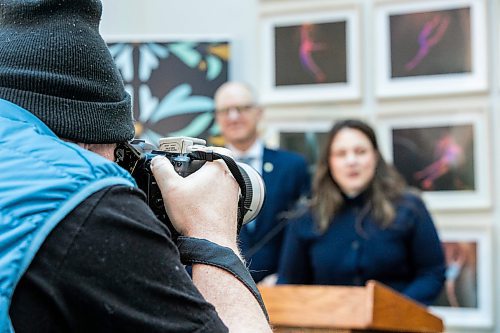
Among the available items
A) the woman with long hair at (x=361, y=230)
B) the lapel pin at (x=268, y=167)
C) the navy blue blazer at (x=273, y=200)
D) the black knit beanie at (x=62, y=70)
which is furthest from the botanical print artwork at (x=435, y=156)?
the black knit beanie at (x=62, y=70)

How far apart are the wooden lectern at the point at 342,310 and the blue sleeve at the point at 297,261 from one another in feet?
2.15

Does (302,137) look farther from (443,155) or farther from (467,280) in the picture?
(467,280)

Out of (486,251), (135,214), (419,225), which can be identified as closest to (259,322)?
(135,214)

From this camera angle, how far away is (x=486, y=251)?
4.21 metres

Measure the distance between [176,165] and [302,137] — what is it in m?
3.40

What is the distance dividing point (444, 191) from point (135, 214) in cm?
353

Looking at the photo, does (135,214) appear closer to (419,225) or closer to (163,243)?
(163,243)

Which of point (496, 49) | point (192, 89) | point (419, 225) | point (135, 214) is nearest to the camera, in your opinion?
point (135, 214)

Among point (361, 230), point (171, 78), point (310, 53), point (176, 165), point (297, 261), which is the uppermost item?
point (310, 53)

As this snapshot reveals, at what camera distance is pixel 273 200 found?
3932 mm

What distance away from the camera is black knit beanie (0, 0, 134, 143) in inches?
42.5

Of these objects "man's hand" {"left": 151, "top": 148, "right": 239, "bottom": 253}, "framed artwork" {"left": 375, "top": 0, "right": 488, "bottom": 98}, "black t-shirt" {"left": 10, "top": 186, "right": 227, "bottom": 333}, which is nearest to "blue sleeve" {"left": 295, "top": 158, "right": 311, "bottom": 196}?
"framed artwork" {"left": 375, "top": 0, "right": 488, "bottom": 98}

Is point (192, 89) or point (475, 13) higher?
point (475, 13)

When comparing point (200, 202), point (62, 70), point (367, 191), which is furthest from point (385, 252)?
point (62, 70)
